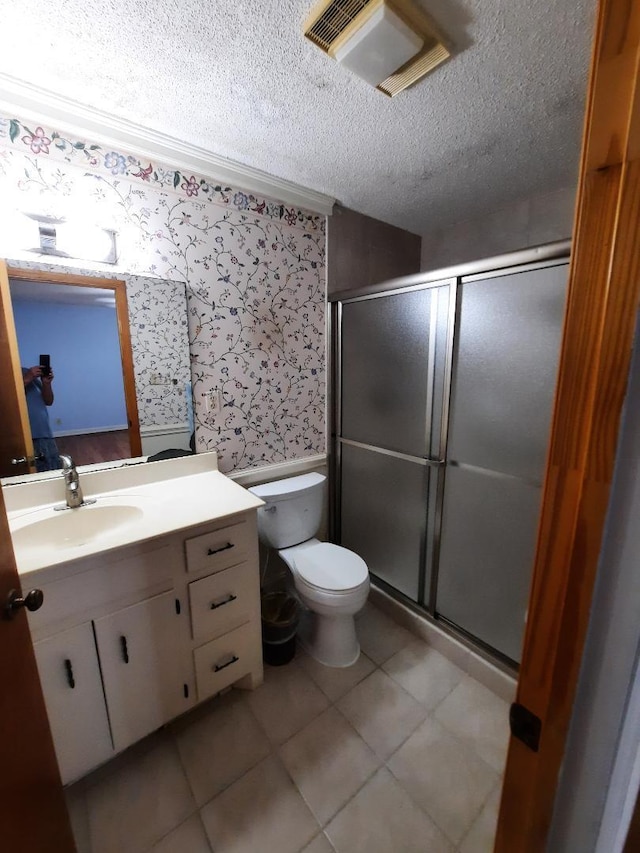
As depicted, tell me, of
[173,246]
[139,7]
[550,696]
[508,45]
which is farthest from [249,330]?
[550,696]

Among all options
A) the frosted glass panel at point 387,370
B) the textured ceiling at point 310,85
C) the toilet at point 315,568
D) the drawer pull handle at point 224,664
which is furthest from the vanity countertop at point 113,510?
the textured ceiling at point 310,85

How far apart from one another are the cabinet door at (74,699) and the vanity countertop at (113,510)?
242mm

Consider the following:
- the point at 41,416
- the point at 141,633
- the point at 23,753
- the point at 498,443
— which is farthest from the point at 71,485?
the point at 498,443

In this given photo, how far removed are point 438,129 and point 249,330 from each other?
3.62ft

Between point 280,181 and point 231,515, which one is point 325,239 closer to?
point 280,181

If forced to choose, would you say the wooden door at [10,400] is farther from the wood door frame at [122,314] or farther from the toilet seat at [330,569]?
the toilet seat at [330,569]

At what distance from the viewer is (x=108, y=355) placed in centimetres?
143

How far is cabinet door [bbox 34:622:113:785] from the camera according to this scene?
1.02 m

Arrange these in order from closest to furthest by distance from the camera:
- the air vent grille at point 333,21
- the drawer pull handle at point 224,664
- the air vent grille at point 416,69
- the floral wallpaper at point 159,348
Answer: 1. the air vent grille at point 333,21
2. the air vent grille at point 416,69
3. the drawer pull handle at point 224,664
4. the floral wallpaper at point 159,348

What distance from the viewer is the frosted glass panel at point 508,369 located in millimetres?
1255

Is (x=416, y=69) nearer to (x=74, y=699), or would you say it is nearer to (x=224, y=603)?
(x=224, y=603)

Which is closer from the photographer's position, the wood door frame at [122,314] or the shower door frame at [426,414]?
the wood door frame at [122,314]

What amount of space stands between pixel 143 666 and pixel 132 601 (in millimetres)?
244

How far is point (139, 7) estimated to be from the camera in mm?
859
